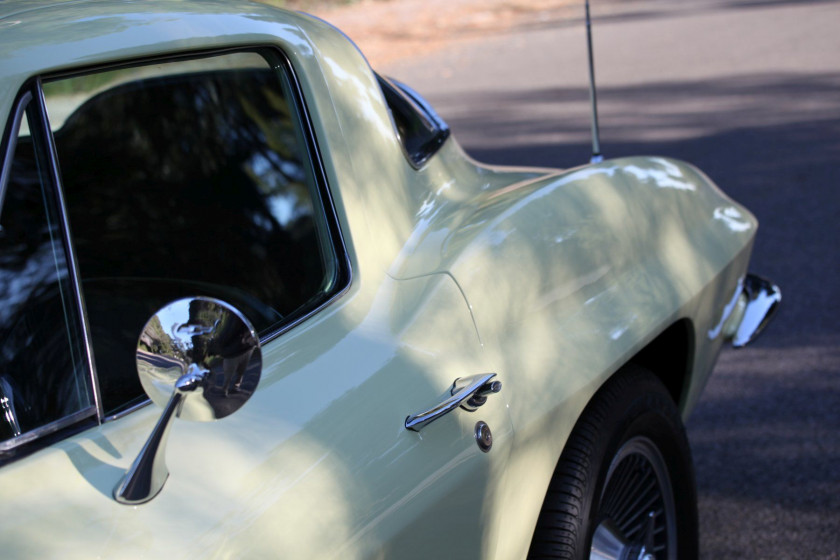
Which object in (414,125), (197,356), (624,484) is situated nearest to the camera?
(197,356)

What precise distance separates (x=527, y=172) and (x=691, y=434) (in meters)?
1.30

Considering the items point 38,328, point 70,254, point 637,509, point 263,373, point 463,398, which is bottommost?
point 637,509

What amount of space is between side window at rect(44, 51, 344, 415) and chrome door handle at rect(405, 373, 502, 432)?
312 mm

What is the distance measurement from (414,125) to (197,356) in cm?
118

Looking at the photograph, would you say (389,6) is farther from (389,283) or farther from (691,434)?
(389,283)

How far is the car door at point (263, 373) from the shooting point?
1.14m

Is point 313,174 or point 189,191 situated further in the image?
point 189,191

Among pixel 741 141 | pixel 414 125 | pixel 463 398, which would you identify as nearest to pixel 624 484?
pixel 463 398

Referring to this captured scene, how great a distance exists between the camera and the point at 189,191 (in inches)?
84.4

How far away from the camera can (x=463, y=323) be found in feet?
5.24

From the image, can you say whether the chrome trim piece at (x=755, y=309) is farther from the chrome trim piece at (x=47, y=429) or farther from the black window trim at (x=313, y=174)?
the chrome trim piece at (x=47, y=429)

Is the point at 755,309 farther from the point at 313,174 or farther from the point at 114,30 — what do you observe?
the point at 114,30

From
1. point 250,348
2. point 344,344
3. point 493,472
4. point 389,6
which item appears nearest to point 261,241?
point 344,344

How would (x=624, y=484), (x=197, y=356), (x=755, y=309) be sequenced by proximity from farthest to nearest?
(x=755, y=309) → (x=624, y=484) → (x=197, y=356)
